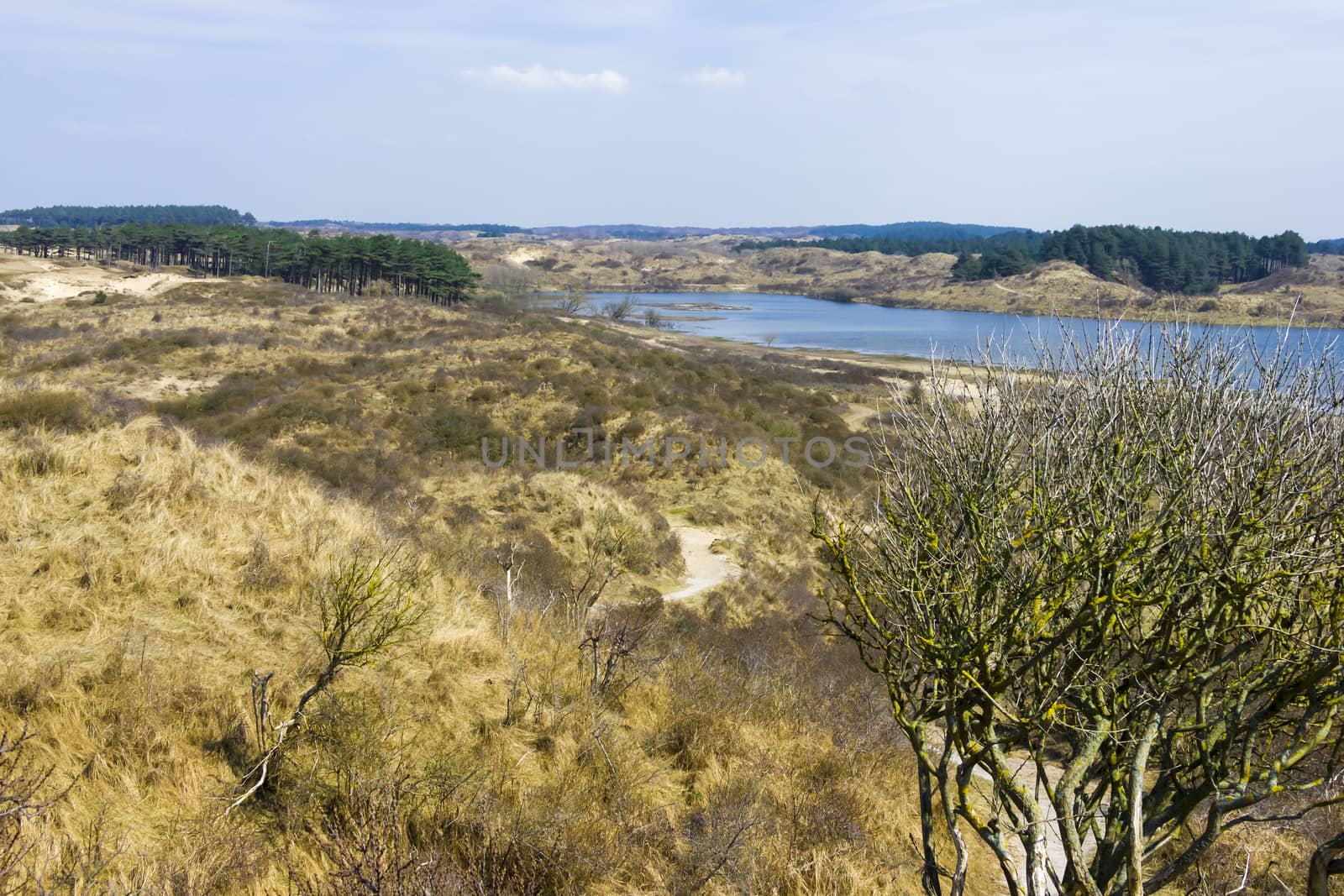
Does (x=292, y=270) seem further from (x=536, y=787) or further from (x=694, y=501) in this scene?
(x=536, y=787)

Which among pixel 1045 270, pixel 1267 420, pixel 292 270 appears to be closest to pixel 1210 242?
pixel 1045 270

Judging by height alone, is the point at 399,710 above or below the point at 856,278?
below

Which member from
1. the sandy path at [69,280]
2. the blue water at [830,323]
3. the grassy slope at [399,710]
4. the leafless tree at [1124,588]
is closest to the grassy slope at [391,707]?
the grassy slope at [399,710]

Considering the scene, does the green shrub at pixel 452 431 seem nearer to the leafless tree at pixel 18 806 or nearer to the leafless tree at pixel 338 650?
the leafless tree at pixel 338 650

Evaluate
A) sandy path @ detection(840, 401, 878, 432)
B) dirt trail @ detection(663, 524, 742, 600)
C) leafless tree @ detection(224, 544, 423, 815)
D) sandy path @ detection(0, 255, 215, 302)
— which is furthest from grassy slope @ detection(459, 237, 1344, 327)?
leafless tree @ detection(224, 544, 423, 815)

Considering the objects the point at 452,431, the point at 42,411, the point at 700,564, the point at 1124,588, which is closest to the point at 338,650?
the point at 1124,588

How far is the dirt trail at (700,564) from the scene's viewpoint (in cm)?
1748

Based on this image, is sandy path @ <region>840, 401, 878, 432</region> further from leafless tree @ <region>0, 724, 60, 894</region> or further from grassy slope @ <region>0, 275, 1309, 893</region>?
leafless tree @ <region>0, 724, 60, 894</region>

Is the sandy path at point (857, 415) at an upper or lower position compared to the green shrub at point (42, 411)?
lower

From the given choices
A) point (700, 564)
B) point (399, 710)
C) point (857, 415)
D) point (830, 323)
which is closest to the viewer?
point (399, 710)

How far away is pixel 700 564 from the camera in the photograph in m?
19.2

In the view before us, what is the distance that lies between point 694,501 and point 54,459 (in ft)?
52.7

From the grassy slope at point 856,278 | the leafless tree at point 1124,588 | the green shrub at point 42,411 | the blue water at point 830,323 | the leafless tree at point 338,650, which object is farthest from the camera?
the grassy slope at point 856,278

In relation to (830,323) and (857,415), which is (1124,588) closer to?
(857,415)
